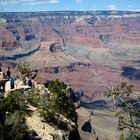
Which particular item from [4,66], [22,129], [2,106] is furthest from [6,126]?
[4,66]

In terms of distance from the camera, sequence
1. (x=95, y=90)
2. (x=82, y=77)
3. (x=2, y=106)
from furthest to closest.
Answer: (x=82, y=77)
(x=95, y=90)
(x=2, y=106)

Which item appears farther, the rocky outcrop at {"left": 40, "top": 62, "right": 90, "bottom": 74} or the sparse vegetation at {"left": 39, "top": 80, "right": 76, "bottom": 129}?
the rocky outcrop at {"left": 40, "top": 62, "right": 90, "bottom": 74}

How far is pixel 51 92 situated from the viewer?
91.6 feet

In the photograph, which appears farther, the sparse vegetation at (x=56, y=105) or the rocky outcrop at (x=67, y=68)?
the rocky outcrop at (x=67, y=68)

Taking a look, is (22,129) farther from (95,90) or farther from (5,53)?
(5,53)

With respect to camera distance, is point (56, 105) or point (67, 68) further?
point (67, 68)

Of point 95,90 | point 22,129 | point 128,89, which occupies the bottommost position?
point 95,90

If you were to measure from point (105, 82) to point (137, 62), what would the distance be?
127ft

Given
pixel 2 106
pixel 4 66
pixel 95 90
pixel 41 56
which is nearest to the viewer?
pixel 2 106

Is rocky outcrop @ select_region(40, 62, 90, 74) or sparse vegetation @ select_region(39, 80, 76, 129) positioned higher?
sparse vegetation @ select_region(39, 80, 76, 129)

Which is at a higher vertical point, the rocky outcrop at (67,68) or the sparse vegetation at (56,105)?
the sparse vegetation at (56,105)

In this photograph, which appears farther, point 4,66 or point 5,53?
point 5,53

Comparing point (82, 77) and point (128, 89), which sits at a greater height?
point (128, 89)

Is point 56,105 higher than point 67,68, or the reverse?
point 56,105
